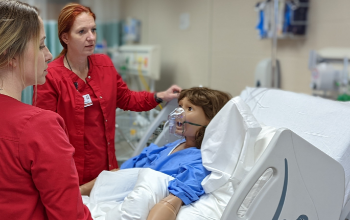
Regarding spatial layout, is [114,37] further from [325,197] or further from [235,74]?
[325,197]

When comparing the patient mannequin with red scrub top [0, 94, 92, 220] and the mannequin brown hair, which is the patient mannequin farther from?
red scrub top [0, 94, 92, 220]

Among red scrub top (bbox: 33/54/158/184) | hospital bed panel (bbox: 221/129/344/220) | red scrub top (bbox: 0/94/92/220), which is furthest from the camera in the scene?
red scrub top (bbox: 33/54/158/184)

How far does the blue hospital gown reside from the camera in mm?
1543

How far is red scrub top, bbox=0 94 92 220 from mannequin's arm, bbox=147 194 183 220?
45 cm

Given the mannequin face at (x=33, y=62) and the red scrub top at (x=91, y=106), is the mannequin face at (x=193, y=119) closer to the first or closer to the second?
the red scrub top at (x=91, y=106)

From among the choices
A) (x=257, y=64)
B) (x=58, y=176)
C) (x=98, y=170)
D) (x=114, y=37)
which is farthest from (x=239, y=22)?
(x=58, y=176)

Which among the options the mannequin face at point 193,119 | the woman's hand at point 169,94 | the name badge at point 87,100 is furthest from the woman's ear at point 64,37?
the mannequin face at point 193,119

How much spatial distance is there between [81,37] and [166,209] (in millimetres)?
974

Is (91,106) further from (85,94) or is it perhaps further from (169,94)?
(169,94)

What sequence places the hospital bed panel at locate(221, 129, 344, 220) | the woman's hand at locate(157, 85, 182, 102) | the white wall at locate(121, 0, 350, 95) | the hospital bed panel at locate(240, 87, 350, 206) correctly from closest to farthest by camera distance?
1. the hospital bed panel at locate(221, 129, 344, 220)
2. the hospital bed panel at locate(240, 87, 350, 206)
3. the woman's hand at locate(157, 85, 182, 102)
4. the white wall at locate(121, 0, 350, 95)

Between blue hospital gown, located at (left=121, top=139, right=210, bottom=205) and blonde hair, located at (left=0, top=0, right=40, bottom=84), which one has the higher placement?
blonde hair, located at (left=0, top=0, right=40, bottom=84)

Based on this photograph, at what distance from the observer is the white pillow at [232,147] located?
1525 mm

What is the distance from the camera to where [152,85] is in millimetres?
4523

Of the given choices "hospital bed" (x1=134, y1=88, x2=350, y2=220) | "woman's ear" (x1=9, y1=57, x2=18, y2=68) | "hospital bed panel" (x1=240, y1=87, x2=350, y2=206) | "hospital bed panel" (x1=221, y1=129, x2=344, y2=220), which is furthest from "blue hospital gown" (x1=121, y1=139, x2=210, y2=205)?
"woman's ear" (x1=9, y1=57, x2=18, y2=68)
